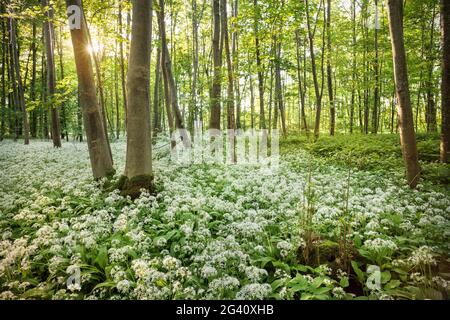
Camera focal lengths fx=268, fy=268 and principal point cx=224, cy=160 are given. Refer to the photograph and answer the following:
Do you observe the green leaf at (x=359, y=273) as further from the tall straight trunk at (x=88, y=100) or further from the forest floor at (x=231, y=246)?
the tall straight trunk at (x=88, y=100)

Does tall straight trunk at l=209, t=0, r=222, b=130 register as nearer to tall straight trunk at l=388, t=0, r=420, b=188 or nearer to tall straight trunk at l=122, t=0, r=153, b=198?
tall straight trunk at l=122, t=0, r=153, b=198

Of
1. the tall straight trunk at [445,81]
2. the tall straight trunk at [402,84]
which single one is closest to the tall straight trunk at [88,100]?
the tall straight trunk at [402,84]

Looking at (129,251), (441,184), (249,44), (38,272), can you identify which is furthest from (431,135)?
(38,272)

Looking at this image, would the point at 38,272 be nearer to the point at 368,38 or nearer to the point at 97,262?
the point at 97,262

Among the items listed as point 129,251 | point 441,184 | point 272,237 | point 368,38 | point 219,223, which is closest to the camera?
point 129,251

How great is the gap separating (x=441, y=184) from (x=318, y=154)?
20.1 ft

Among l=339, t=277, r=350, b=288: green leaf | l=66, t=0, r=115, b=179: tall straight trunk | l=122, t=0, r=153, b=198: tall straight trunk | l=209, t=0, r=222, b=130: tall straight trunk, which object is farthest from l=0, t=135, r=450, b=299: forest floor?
l=209, t=0, r=222, b=130: tall straight trunk

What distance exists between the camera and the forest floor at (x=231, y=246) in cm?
324

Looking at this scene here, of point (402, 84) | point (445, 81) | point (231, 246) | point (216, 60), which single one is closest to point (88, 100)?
point (231, 246)

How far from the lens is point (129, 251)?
13.1ft

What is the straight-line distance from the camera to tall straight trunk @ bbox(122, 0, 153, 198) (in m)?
6.31

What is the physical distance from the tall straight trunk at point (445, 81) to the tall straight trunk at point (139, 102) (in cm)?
826

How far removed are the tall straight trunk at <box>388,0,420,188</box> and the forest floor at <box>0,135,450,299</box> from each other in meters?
0.88

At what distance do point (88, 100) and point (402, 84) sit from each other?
8.33m
